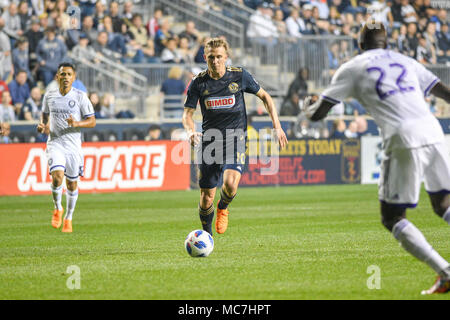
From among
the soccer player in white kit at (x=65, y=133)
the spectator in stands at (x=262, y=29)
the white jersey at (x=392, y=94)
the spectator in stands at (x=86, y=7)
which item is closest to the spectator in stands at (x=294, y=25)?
the spectator in stands at (x=262, y=29)

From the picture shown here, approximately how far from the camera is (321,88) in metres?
26.0

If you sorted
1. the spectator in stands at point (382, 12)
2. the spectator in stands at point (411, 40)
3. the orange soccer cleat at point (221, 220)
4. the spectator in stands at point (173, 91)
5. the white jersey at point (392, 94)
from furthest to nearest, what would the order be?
1. the spectator in stands at point (382, 12)
2. the spectator in stands at point (411, 40)
3. the spectator in stands at point (173, 91)
4. the orange soccer cleat at point (221, 220)
5. the white jersey at point (392, 94)

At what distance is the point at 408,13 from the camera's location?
29.8 meters

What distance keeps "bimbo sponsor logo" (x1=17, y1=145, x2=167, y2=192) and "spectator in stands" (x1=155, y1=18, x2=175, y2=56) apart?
4.85m

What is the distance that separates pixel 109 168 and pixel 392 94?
14.6 meters

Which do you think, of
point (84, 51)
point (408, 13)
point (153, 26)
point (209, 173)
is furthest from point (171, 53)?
point (209, 173)

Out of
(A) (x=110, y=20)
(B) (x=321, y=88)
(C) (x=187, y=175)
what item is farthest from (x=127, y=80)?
(B) (x=321, y=88)

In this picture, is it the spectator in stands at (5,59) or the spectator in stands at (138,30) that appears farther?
the spectator in stands at (138,30)

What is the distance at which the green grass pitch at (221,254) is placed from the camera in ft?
23.9

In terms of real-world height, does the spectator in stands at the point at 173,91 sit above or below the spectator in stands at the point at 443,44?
below

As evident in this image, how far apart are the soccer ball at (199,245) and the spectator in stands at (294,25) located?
18555 millimetres

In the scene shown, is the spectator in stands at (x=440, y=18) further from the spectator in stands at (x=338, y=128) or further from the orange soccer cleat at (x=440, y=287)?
the orange soccer cleat at (x=440, y=287)

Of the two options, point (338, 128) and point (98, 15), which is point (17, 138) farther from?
point (338, 128)
